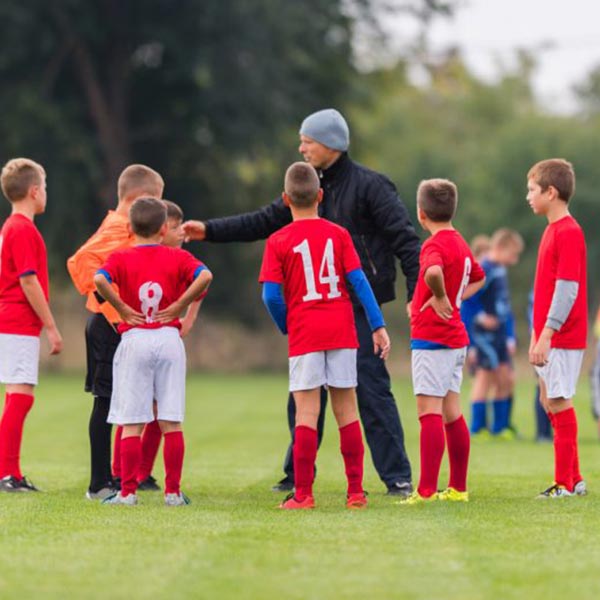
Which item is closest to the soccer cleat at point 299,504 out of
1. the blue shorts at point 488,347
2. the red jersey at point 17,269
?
the red jersey at point 17,269

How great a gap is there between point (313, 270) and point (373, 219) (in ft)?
3.60

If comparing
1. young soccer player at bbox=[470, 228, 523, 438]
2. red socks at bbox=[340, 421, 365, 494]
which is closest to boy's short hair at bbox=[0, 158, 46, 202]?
red socks at bbox=[340, 421, 365, 494]

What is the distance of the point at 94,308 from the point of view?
880 cm

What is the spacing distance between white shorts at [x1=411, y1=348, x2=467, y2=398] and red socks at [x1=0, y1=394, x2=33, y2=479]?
2522 mm

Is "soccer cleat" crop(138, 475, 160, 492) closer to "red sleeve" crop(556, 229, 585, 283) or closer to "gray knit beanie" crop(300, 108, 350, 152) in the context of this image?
"gray knit beanie" crop(300, 108, 350, 152)

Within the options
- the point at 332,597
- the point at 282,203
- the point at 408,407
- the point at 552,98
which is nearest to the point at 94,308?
the point at 282,203

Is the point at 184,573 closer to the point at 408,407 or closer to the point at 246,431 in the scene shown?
the point at 246,431

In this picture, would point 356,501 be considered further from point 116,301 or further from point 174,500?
point 116,301

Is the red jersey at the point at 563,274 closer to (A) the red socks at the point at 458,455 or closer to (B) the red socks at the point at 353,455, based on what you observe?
(A) the red socks at the point at 458,455

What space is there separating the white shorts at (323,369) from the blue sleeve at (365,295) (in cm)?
20

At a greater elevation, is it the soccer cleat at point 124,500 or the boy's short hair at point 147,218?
the boy's short hair at point 147,218

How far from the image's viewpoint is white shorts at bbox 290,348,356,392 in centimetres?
795

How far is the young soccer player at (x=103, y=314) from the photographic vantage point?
875 centimetres

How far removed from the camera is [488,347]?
15.5 m
